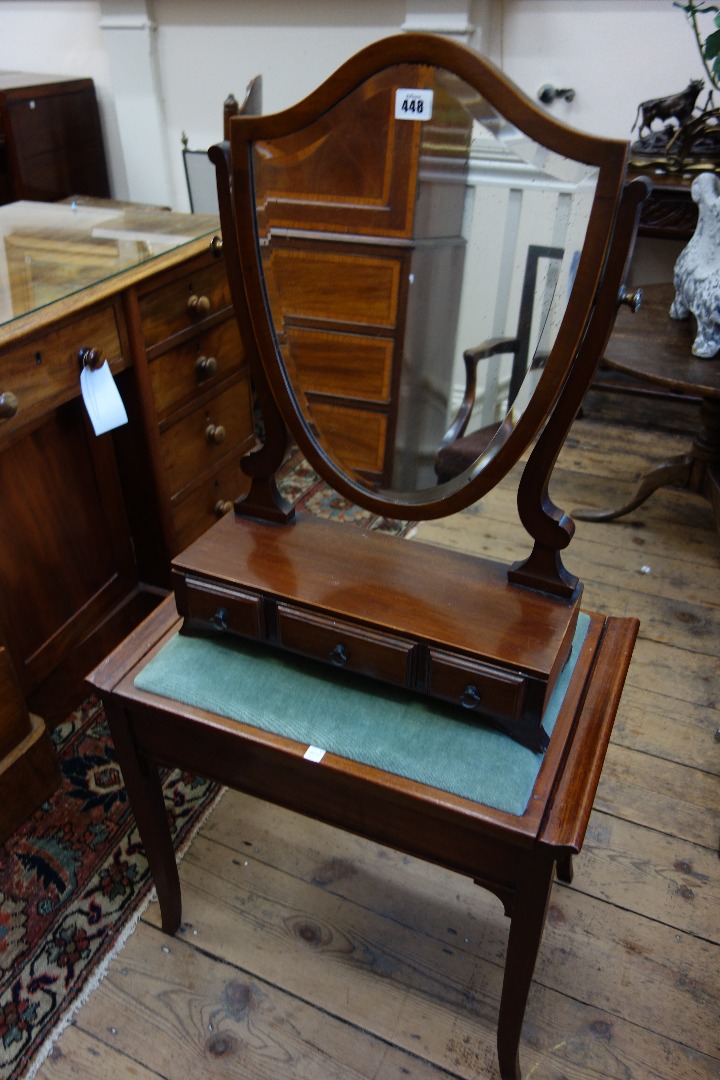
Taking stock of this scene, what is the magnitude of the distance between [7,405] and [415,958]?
1146mm

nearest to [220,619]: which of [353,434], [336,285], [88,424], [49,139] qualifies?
[353,434]

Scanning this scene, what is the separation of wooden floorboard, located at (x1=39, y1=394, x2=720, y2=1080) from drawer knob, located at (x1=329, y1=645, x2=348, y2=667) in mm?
621

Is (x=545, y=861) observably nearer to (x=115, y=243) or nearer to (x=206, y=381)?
(x=206, y=381)

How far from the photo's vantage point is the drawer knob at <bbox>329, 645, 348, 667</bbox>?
1024 mm

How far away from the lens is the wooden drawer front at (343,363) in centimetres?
105

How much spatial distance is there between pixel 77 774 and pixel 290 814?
0.47 meters

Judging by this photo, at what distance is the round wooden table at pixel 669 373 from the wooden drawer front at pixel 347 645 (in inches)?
52.0

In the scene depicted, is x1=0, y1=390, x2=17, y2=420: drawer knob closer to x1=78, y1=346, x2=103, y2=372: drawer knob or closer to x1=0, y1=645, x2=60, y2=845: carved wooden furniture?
x1=78, y1=346, x2=103, y2=372: drawer knob

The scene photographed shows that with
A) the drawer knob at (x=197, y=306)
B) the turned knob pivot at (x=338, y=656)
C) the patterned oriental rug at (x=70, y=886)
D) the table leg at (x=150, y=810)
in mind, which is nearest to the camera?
the turned knob pivot at (x=338, y=656)

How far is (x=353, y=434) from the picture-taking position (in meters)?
1.09

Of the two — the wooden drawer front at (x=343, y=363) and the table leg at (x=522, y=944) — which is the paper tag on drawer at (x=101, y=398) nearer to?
the wooden drawer front at (x=343, y=363)

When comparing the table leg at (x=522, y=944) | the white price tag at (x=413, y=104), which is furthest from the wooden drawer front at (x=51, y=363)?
the table leg at (x=522, y=944)

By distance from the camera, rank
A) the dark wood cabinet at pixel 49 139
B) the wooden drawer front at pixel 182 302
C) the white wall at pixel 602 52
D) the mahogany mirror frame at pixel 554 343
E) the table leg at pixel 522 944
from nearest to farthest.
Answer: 1. the mahogany mirror frame at pixel 554 343
2. the table leg at pixel 522 944
3. the wooden drawer front at pixel 182 302
4. the white wall at pixel 602 52
5. the dark wood cabinet at pixel 49 139

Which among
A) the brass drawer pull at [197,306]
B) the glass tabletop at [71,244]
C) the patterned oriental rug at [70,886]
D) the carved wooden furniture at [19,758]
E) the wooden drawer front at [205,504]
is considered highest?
the glass tabletop at [71,244]
